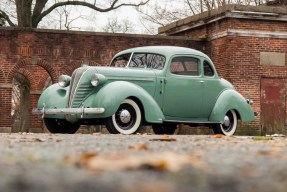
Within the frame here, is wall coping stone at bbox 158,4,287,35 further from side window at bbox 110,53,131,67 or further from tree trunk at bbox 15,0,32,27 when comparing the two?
tree trunk at bbox 15,0,32,27

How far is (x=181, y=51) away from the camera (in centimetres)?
1320

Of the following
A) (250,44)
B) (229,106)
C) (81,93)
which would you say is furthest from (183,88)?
(250,44)

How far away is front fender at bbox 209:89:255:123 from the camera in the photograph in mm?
13125

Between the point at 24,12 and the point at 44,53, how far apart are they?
415 inches

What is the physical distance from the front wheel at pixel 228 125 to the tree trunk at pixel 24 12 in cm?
1885

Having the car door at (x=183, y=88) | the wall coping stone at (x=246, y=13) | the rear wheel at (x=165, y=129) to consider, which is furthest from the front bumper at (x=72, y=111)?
the wall coping stone at (x=246, y=13)

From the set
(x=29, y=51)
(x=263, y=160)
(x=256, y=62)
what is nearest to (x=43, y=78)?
(x=29, y=51)

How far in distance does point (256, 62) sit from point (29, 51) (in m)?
7.30

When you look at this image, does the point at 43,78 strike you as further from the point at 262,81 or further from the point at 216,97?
the point at 216,97

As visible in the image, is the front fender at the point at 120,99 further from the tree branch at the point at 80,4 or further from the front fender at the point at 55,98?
the tree branch at the point at 80,4

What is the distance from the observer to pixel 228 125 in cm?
1352

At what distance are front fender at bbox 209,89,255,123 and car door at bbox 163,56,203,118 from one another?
1.11ft

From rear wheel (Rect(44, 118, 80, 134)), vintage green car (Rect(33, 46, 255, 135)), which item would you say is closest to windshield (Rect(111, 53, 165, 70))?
vintage green car (Rect(33, 46, 255, 135))

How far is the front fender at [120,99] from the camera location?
1115 cm
